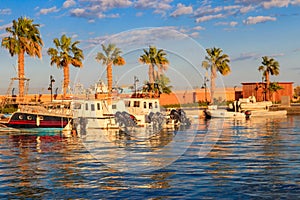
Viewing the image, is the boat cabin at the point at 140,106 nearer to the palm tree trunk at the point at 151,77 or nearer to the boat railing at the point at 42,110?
the palm tree trunk at the point at 151,77

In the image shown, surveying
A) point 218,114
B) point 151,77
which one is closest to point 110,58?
point 151,77

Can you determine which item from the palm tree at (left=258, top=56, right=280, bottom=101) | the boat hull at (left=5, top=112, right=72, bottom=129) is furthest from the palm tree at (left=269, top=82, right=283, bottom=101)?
the boat hull at (left=5, top=112, right=72, bottom=129)

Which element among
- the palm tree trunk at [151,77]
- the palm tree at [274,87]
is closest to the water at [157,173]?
the palm tree trunk at [151,77]

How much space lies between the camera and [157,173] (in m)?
19.7

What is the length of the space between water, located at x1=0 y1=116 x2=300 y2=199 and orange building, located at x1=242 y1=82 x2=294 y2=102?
2688 inches

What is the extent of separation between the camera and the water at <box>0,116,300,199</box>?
15969 mm

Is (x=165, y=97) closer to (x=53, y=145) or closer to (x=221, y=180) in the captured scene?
(x=53, y=145)

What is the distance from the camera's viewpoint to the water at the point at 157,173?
629 inches

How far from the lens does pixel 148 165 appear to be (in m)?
22.0

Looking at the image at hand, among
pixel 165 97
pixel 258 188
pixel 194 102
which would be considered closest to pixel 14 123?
pixel 258 188

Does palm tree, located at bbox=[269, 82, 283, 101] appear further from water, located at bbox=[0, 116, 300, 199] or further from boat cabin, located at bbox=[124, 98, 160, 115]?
water, located at bbox=[0, 116, 300, 199]

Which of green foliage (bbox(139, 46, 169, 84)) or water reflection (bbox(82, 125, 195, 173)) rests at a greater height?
green foliage (bbox(139, 46, 169, 84))

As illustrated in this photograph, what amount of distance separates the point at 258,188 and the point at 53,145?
18683 millimetres

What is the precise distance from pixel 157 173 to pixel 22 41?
1667 inches
